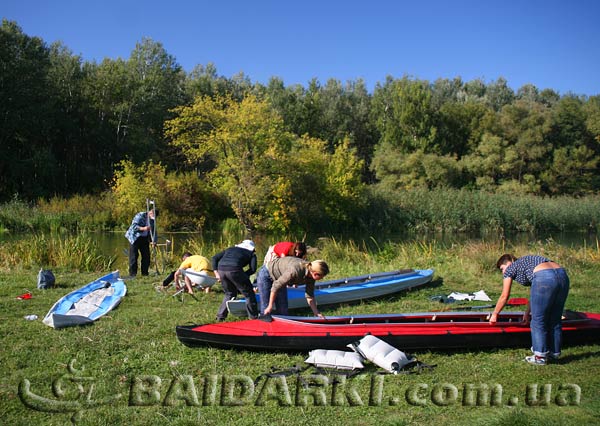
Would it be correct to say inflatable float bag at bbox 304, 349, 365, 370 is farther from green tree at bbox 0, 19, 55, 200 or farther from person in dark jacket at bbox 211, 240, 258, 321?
green tree at bbox 0, 19, 55, 200

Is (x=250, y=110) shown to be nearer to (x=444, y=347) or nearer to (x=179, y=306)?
(x=179, y=306)

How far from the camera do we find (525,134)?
4578 cm

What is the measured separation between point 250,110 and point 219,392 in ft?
83.8

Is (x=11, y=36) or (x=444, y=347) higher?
(x=11, y=36)

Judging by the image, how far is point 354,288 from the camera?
383 inches

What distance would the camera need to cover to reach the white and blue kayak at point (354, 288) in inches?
356

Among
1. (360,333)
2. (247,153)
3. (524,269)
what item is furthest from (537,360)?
(247,153)

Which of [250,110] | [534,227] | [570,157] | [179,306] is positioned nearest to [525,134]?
[570,157]

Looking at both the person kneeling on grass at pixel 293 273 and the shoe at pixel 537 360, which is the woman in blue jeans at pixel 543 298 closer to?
the shoe at pixel 537 360

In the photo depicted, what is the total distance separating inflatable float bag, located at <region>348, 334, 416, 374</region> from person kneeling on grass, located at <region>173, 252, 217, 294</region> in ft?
13.1

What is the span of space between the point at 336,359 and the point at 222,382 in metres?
1.28

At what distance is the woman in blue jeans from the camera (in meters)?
6.21

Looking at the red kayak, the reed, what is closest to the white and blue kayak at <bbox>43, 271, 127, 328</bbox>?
the red kayak

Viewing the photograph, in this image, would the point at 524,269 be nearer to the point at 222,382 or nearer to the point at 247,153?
the point at 222,382
